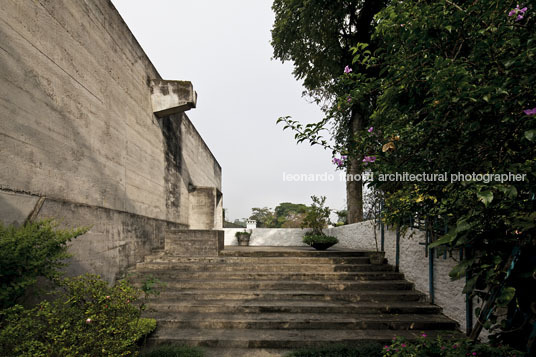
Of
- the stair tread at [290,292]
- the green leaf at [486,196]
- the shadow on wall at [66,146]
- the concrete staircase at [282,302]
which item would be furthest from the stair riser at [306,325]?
the green leaf at [486,196]

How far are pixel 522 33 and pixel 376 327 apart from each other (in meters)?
3.88

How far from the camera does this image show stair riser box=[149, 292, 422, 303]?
4652mm

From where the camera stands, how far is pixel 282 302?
4.54m

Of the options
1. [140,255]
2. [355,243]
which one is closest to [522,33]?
[140,255]

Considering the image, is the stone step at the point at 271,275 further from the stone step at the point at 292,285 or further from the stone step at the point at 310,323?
the stone step at the point at 310,323

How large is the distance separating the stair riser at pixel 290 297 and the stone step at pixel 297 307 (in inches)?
7.2

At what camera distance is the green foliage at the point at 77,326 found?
2047 mm

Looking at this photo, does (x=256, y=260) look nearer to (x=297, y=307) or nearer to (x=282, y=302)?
(x=282, y=302)

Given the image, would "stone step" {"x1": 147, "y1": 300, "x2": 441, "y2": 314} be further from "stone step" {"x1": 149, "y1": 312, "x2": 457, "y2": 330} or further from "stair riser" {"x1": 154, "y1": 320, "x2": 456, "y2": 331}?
"stair riser" {"x1": 154, "y1": 320, "x2": 456, "y2": 331}

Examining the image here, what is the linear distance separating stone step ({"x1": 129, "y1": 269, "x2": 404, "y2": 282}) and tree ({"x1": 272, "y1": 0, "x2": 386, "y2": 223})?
462 centimetres

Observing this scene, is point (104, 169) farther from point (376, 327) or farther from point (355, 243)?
point (355, 243)

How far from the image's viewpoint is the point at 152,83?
6934 mm

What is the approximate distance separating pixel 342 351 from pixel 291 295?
1622 mm

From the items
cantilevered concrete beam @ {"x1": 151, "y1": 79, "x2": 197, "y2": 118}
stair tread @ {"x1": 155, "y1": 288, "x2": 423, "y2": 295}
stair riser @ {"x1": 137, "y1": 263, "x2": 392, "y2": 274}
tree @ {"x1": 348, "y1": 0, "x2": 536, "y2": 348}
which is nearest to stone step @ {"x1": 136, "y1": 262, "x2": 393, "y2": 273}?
stair riser @ {"x1": 137, "y1": 263, "x2": 392, "y2": 274}
